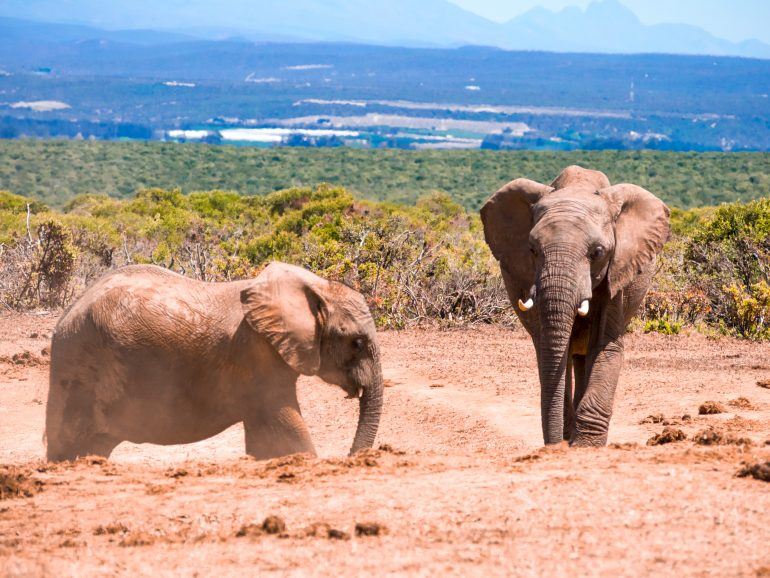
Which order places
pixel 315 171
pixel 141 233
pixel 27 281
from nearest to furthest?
1. pixel 27 281
2. pixel 141 233
3. pixel 315 171

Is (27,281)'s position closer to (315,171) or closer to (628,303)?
(628,303)

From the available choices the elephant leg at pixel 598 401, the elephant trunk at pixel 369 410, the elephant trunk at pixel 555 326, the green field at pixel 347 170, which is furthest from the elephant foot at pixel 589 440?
the green field at pixel 347 170

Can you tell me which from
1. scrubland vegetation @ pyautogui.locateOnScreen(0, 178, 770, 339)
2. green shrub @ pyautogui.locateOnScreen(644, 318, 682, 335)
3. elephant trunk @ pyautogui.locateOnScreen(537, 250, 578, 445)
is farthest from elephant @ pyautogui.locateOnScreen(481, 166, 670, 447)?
scrubland vegetation @ pyautogui.locateOnScreen(0, 178, 770, 339)

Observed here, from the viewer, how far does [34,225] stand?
20.4 metres

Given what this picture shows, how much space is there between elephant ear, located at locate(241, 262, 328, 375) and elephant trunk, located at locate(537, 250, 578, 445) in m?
1.44

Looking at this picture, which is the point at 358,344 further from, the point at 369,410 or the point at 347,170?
the point at 347,170

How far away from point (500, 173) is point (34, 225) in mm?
41409

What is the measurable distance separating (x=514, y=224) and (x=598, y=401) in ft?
4.37

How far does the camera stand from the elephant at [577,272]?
285 inches

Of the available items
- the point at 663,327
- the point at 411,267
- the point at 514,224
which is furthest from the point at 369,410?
the point at 411,267

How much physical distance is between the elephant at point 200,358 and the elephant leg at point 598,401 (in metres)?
1.35

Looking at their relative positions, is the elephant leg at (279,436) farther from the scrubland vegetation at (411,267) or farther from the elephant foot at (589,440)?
the scrubland vegetation at (411,267)

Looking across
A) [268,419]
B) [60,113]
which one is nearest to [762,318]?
[268,419]

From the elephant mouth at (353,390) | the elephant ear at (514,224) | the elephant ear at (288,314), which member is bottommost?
Result: the elephant mouth at (353,390)
